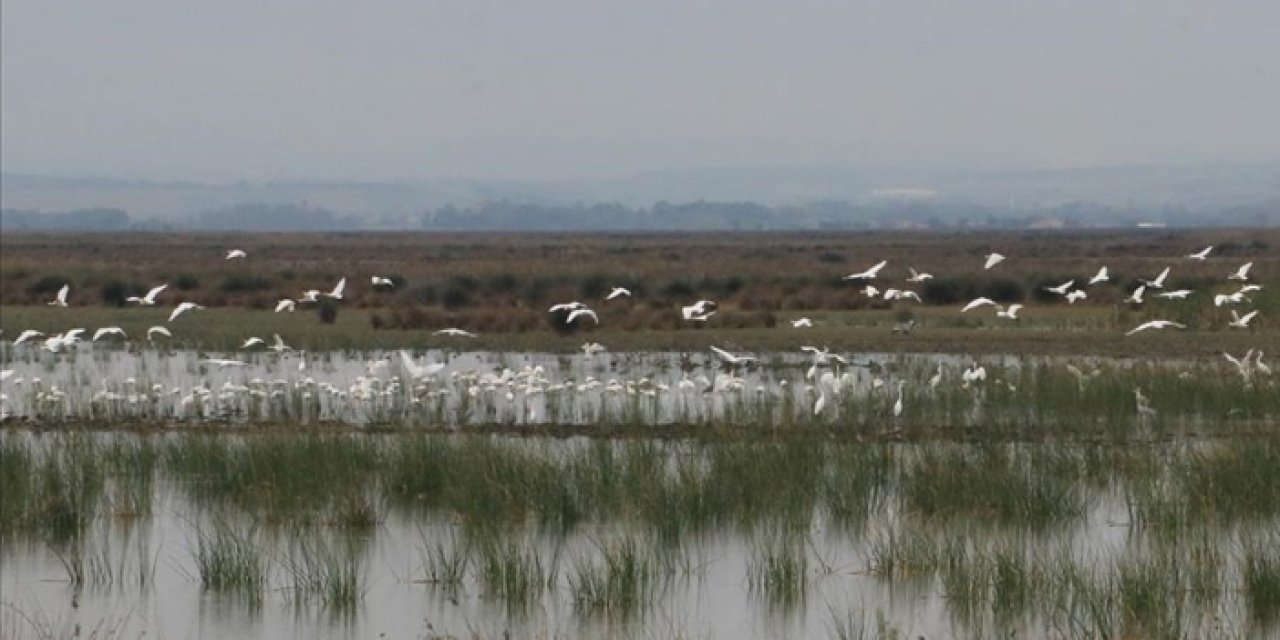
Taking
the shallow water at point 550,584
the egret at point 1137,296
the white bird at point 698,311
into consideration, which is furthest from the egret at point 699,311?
the shallow water at point 550,584

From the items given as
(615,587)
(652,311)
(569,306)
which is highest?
(569,306)

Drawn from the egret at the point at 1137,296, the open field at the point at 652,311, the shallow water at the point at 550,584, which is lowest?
Answer: the open field at the point at 652,311

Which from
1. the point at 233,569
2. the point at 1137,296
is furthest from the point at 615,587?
the point at 1137,296

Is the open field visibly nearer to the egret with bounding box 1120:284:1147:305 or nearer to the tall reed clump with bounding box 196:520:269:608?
the egret with bounding box 1120:284:1147:305

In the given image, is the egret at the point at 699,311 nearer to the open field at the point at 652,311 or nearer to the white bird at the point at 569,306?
the open field at the point at 652,311

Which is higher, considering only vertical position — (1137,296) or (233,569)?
(1137,296)

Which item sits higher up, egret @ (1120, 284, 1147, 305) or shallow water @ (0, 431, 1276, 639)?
egret @ (1120, 284, 1147, 305)

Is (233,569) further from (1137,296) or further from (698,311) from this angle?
(698,311)

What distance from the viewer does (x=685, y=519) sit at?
15.7 m

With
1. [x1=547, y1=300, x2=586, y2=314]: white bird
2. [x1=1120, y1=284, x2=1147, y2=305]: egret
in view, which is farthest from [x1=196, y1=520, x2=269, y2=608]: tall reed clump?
[x1=1120, y1=284, x2=1147, y2=305]: egret

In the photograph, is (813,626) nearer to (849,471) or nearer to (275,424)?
(849,471)

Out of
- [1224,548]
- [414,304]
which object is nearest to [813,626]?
[1224,548]

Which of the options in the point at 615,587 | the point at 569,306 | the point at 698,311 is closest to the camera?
the point at 615,587

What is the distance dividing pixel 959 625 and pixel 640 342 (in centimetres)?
2093
